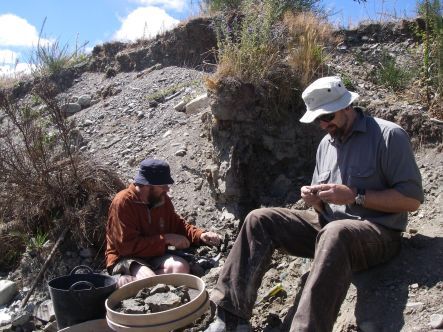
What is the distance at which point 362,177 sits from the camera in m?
3.57

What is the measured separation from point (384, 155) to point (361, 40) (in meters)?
5.13

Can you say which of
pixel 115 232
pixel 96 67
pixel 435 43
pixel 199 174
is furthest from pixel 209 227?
pixel 96 67

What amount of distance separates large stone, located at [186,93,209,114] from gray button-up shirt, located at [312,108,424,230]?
3.82 m

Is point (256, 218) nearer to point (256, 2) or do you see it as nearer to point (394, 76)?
point (394, 76)

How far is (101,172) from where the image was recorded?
6.38m

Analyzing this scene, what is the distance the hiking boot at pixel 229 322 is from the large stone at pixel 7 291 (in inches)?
123

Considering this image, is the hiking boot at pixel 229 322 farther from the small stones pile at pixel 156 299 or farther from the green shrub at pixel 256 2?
the green shrub at pixel 256 2

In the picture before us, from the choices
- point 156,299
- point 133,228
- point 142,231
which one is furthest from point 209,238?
point 156,299

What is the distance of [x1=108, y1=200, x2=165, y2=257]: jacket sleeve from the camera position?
459 cm

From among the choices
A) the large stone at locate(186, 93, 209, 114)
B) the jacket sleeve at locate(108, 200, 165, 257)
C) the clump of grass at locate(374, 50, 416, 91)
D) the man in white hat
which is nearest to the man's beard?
the man in white hat

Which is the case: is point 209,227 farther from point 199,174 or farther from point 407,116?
point 407,116

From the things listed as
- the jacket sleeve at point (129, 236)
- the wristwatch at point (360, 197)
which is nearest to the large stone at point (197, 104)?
the jacket sleeve at point (129, 236)

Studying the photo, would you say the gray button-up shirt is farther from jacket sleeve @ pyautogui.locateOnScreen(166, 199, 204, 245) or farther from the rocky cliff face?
jacket sleeve @ pyautogui.locateOnScreen(166, 199, 204, 245)

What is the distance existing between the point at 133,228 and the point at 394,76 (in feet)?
11.6
